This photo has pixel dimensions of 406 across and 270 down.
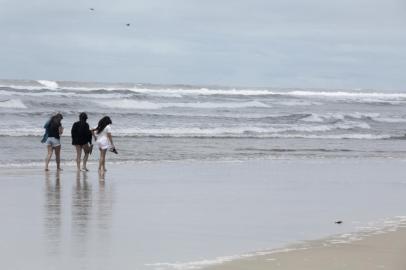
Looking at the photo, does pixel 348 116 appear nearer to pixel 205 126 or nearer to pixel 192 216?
pixel 205 126

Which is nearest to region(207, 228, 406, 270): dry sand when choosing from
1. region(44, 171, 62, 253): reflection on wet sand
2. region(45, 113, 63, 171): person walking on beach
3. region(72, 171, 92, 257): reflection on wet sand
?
region(72, 171, 92, 257): reflection on wet sand

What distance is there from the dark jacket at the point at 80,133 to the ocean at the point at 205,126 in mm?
1889

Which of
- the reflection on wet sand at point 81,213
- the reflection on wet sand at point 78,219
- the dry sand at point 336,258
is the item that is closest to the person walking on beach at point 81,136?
the reflection on wet sand at point 81,213

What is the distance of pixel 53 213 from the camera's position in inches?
455

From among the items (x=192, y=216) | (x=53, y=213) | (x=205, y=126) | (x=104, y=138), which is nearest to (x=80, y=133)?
(x=104, y=138)

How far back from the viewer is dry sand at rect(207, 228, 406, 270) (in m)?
8.20

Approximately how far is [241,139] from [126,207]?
18864mm

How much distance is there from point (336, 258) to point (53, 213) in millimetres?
4588

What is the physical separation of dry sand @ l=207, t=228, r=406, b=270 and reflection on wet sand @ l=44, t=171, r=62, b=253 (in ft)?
6.95

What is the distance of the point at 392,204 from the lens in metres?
13.6

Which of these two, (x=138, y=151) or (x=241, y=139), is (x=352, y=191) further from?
(x=241, y=139)

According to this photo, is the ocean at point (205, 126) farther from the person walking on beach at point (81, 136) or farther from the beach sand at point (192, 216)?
the beach sand at point (192, 216)

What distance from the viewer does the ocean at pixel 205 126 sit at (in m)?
24.8

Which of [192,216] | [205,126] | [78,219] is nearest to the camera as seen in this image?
[78,219]
